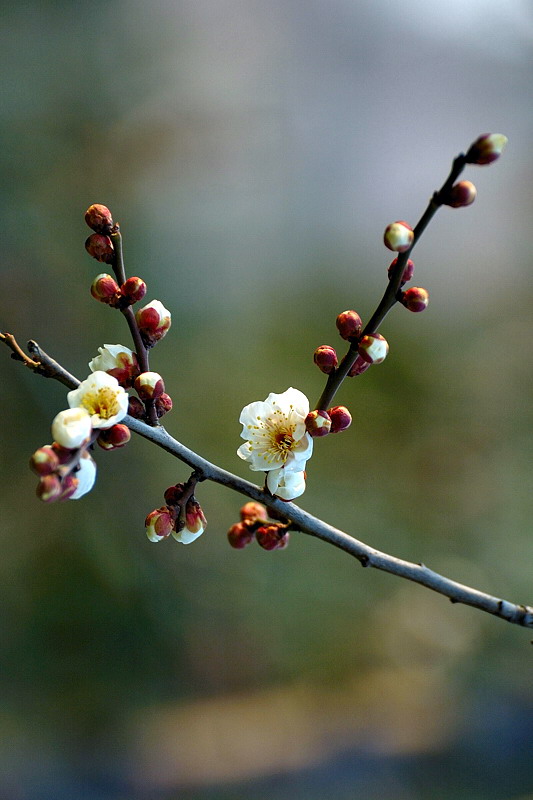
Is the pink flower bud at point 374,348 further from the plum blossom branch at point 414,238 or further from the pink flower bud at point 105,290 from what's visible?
the pink flower bud at point 105,290

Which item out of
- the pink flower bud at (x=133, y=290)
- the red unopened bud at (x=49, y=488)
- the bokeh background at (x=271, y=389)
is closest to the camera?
the red unopened bud at (x=49, y=488)

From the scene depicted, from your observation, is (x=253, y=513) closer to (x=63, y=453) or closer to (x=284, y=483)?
(x=284, y=483)

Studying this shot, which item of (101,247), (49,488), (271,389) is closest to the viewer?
(49,488)

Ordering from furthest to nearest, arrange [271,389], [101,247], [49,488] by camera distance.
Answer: [271,389] < [101,247] < [49,488]

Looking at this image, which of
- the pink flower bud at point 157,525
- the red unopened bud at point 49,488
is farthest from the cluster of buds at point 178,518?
the red unopened bud at point 49,488

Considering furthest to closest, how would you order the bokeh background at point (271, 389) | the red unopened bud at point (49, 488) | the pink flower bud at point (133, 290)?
the bokeh background at point (271, 389), the pink flower bud at point (133, 290), the red unopened bud at point (49, 488)

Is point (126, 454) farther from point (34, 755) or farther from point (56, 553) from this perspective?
point (34, 755)

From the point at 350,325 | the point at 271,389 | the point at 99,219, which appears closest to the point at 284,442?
the point at 350,325

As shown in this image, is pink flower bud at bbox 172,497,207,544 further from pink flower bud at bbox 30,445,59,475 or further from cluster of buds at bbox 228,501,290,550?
pink flower bud at bbox 30,445,59,475

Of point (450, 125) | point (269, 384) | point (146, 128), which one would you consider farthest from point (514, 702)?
point (146, 128)
